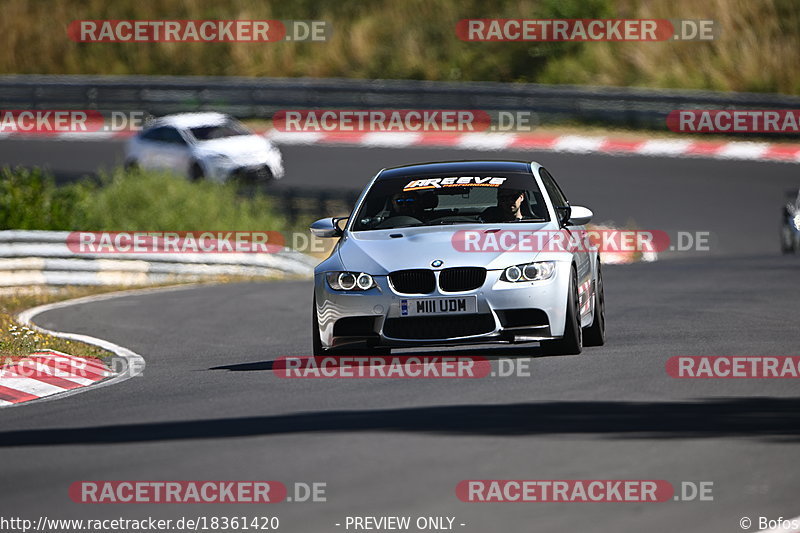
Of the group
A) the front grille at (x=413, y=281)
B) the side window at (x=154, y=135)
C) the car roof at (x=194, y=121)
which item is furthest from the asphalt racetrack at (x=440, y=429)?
the side window at (x=154, y=135)

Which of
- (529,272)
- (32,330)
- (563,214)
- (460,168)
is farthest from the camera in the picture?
(32,330)

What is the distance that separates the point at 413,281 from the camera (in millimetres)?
10312

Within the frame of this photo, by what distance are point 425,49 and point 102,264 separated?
71.1ft

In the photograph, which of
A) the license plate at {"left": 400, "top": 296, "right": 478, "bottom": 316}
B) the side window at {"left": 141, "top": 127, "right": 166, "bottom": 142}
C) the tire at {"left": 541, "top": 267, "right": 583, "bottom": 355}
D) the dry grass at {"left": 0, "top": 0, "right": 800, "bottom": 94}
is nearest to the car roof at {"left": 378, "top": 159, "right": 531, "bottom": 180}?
the tire at {"left": 541, "top": 267, "right": 583, "bottom": 355}

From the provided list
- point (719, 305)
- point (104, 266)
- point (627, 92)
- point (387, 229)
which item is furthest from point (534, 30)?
point (387, 229)

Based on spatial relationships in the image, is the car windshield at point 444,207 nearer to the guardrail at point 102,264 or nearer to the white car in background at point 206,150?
the guardrail at point 102,264

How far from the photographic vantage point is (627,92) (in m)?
32.1

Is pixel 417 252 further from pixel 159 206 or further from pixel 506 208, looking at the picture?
pixel 159 206

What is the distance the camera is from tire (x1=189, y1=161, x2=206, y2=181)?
29.4m

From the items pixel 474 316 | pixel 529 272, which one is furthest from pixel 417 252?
pixel 529 272

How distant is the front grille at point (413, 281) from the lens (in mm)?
10281

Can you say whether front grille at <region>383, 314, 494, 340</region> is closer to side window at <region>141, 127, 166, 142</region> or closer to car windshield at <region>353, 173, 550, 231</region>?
car windshield at <region>353, 173, 550, 231</region>

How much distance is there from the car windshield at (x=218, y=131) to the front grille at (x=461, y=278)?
65.3ft

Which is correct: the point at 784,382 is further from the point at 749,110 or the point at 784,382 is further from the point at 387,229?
the point at 749,110
